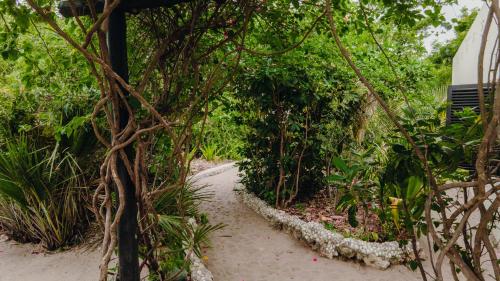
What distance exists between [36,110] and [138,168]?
9.71 feet

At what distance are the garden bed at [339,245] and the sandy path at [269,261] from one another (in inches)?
3.0

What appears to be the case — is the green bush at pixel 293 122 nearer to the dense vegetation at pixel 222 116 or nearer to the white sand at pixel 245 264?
the dense vegetation at pixel 222 116

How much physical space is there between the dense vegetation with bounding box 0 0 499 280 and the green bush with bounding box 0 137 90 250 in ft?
0.05

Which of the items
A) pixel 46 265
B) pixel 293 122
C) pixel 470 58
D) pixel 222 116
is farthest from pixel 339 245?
pixel 470 58

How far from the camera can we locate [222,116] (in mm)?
6957

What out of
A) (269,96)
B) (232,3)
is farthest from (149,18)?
(269,96)

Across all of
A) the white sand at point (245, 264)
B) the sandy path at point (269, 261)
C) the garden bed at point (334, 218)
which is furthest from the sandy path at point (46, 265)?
the garden bed at point (334, 218)

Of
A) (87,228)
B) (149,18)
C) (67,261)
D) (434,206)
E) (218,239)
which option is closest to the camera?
(434,206)

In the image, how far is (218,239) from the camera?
446 cm

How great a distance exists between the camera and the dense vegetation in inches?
60.4

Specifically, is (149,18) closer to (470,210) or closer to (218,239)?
(470,210)

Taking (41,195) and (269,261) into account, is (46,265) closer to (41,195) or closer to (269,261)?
(41,195)

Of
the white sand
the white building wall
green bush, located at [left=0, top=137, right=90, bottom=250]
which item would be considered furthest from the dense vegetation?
the white building wall

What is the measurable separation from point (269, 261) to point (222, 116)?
366cm
